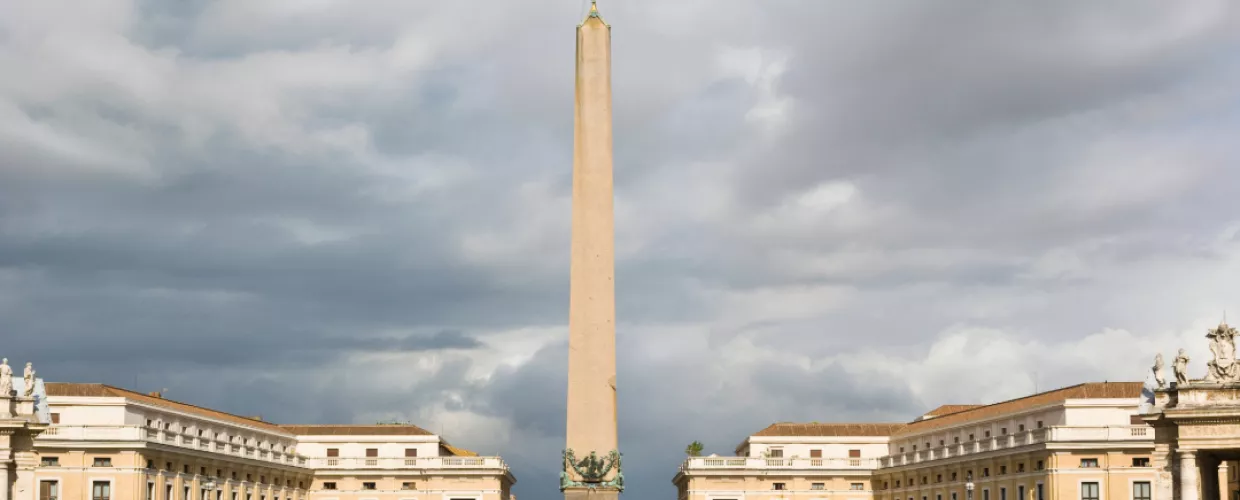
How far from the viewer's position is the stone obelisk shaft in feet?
163

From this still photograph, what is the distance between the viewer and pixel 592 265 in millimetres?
50250

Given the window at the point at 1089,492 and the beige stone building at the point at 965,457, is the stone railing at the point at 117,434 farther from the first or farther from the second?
the window at the point at 1089,492

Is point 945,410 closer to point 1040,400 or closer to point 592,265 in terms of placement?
point 1040,400

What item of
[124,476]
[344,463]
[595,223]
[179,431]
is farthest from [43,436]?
[595,223]

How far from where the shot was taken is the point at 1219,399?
2731 inches

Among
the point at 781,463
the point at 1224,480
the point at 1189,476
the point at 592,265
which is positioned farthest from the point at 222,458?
the point at 592,265

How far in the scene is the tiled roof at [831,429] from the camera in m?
147

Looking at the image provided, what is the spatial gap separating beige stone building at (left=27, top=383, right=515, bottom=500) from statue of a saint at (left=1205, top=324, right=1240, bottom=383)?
53.4 meters

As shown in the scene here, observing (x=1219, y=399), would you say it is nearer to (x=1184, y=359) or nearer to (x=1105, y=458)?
(x=1184, y=359)

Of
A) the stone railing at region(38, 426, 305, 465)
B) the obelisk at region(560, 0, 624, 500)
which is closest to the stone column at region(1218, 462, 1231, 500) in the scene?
the obelisk at region(560, 0, 624, 500)

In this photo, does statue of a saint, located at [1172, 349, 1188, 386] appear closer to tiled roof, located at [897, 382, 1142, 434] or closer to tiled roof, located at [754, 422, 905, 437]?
tiled roof, located at [897, 382, 1142, 434]

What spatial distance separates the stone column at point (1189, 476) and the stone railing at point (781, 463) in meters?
71.4

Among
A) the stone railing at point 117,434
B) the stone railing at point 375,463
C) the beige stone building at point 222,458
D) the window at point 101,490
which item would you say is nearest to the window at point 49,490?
the beige stone building at point 222,458

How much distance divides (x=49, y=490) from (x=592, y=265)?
221 ft
